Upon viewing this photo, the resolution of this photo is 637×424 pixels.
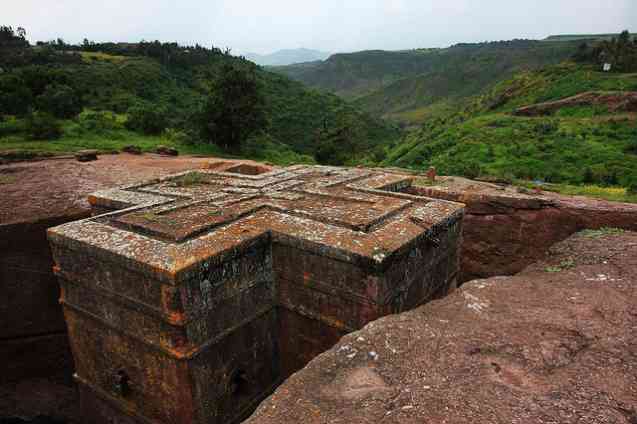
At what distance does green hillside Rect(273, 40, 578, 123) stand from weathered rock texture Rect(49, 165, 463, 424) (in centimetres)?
5782

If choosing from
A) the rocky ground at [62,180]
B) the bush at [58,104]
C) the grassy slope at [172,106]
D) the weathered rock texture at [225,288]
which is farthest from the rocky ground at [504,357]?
the bush at [58,104]

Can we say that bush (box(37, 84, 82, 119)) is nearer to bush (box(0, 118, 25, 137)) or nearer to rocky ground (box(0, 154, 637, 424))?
bush (box(0, 118, 25, 137))

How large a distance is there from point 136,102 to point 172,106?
11.4 feet

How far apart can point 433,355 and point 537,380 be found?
2.58ft

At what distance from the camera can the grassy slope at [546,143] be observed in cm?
1739

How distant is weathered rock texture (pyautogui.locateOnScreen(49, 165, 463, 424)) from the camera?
17.1 feet

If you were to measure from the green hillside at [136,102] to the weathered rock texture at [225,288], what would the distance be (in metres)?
11.6

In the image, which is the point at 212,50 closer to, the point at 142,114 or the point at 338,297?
the point at 142,114

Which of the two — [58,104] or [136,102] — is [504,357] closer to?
[58,104]

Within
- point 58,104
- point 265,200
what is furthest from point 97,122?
point 265,200

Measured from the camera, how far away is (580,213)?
751cm

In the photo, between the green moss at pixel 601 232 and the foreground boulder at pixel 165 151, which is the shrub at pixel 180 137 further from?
the green moss at pixel 601 232

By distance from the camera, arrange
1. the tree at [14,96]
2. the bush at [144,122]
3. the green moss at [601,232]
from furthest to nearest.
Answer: the bush at [144,122], the tree at [14,96], the green moss at [601,232]

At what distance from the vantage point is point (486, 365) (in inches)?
136
